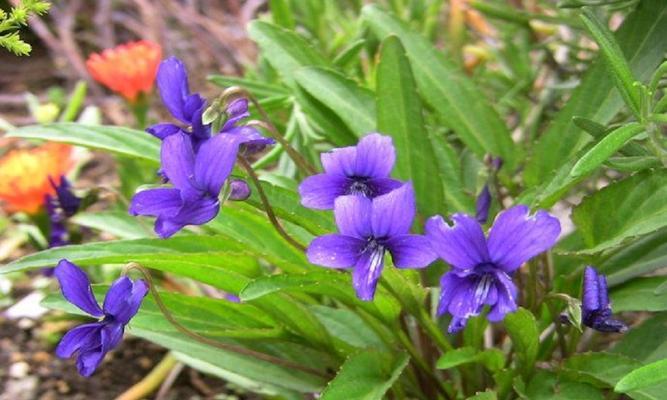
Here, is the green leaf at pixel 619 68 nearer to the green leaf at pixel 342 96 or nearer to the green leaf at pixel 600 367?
the green leaf at pixel 600 367

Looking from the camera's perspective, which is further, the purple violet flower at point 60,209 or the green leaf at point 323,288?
the purple violet flower at point 60,209

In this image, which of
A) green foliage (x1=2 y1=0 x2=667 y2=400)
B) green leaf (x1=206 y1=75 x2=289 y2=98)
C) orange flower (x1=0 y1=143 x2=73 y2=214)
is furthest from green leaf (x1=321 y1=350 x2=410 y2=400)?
orange flower (x1=0 y1=143 x2=73 y2=214)

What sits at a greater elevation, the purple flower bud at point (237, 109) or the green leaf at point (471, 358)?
the purple flower bud at point (237, 109)

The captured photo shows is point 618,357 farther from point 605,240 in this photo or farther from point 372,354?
point 372,354

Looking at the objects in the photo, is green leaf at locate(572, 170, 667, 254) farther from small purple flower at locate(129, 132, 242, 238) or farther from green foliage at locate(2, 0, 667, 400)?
small purple flower at locate(129, 132, 242, 238)

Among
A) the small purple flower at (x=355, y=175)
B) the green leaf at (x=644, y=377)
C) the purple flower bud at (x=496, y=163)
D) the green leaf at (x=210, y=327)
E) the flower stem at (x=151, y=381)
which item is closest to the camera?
the green leaf at (x=644, y=377)

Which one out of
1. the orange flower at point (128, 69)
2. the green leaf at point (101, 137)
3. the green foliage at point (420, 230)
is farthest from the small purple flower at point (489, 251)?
the orange flower at point (128, 69)
